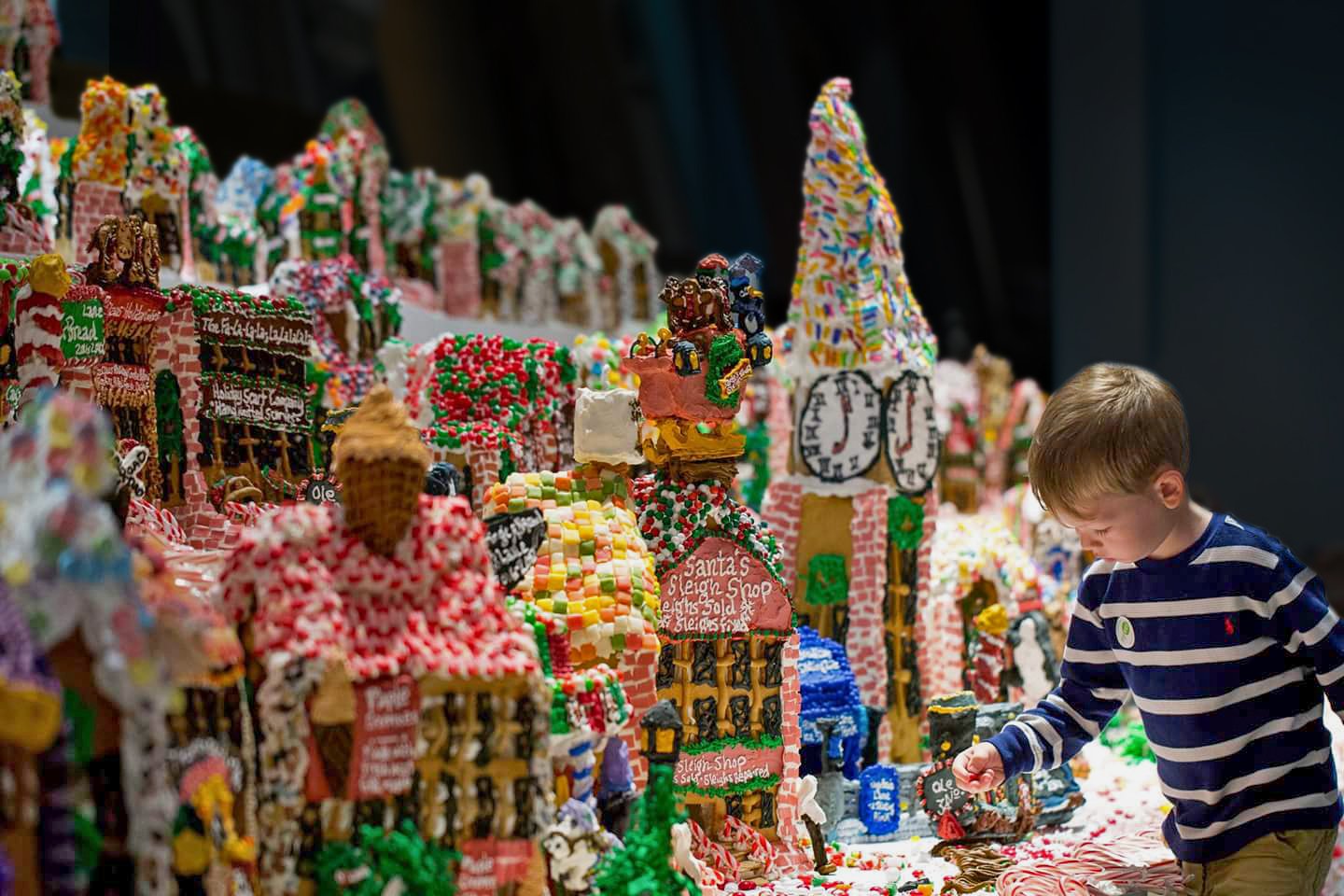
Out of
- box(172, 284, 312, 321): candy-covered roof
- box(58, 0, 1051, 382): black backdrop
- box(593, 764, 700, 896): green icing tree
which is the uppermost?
box(58, 0, 1051, 382): black backdrop

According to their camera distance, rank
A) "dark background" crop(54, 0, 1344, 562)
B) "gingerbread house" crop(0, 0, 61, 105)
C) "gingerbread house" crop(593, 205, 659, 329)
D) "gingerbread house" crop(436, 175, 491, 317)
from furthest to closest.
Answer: "dark background" crop(54, 0, 1344, 562), "gingerbread house" crop(593, 205, 659, 329), "gingerbread house" crop(436, 175, 491, 317), "gingerbread house" crop(0, 0, 61, 105)

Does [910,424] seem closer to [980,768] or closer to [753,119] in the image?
[980,768]

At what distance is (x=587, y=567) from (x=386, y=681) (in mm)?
831

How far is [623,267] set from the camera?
838cm

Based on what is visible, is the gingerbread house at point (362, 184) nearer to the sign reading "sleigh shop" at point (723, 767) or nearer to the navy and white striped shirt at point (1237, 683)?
the sign reading "sleigh shop" at point (723, 767)

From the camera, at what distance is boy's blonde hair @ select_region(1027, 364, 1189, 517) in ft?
9.48

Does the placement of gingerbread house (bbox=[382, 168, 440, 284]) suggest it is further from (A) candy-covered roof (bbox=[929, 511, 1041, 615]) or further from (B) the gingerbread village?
(A) candy-covered roof (bbox=[929, 511, 1041, 615])

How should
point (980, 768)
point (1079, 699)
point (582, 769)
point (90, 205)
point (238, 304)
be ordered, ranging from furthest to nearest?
point (90, 205)
point (238, 304)
point (1079, 699)
point (980, 768)
point (582, 769)

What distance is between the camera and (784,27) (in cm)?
1009

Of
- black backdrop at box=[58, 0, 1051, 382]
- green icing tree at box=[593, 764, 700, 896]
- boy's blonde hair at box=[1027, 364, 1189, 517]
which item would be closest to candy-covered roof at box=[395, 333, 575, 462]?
green icing tree at box=[593, 764, 700, 896]

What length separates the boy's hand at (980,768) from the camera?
3.05 m

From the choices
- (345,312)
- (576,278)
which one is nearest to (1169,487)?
(345,312)

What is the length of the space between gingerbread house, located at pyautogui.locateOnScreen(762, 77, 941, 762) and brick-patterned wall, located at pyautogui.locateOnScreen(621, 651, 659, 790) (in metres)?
1.85

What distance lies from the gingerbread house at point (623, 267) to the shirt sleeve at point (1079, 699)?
5.34 meters
